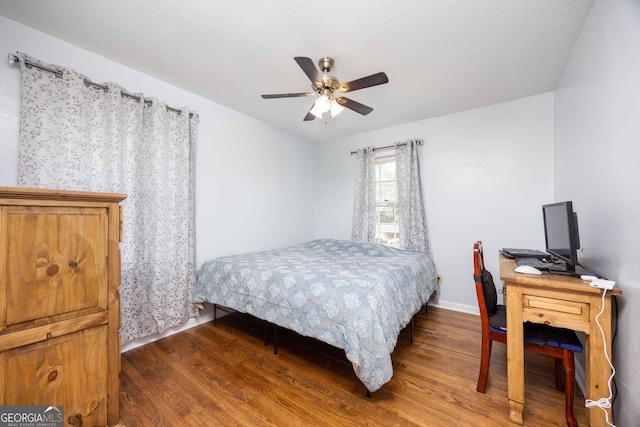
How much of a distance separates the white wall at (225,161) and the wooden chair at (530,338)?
274 cm

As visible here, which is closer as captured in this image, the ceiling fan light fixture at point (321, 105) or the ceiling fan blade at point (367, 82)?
the ceiling fan blade at point (367, 82)

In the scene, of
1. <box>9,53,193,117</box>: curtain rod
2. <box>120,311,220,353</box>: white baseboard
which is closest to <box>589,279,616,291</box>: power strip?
<box>120,311,220,353</box>: white baseboard

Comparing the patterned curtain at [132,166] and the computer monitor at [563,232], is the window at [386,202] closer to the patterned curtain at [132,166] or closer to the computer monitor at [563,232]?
the computer monitor at [563,232]

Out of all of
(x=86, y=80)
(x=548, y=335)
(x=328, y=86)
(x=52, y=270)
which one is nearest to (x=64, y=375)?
(x=52, y=270)

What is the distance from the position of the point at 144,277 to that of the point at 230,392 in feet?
4.41

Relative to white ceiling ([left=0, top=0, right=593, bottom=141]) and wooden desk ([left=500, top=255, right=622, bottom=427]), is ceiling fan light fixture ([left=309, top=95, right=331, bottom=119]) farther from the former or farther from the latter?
wooden desk ([left=500, top=255, right=622, bottom=427])

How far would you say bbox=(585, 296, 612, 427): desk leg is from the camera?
4.09 feet

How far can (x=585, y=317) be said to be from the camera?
4.25 feet

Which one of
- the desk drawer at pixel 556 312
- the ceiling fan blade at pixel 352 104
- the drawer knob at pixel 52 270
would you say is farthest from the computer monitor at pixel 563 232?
the drawer knob at pixel 52 270

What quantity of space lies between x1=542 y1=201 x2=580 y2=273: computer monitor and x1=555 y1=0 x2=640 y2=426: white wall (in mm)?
160

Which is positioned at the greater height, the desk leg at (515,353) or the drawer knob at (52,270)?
the drawer knob at (52,270)

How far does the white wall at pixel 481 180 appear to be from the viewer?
2.82 meters

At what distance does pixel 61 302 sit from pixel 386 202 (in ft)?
11.9

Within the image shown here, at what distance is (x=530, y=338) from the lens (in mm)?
1494
